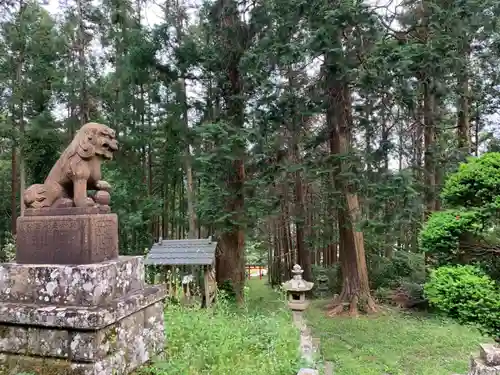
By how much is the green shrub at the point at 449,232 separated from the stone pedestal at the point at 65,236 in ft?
9.02

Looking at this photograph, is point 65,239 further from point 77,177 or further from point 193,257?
point 193,257

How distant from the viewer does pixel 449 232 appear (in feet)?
10.7

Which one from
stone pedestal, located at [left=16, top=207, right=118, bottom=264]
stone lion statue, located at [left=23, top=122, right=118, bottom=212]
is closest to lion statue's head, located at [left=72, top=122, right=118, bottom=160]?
stone lion statue, located at [left=23, top=122, right=118, bottom=212]

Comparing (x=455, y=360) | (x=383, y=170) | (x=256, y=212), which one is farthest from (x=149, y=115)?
(x=455, y=360)

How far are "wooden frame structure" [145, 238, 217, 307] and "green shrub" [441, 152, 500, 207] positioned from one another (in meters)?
4.32

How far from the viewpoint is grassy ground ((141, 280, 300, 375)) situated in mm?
2590

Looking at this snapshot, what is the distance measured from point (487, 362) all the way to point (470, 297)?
790mm

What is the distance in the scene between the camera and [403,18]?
6.66 metres

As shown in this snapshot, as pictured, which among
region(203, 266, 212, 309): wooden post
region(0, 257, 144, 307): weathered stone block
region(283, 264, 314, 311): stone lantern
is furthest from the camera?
region(203, 266, 212, 309): wooden post

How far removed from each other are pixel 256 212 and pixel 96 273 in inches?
214

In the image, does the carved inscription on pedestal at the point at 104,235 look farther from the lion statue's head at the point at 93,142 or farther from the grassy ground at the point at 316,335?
the grassy ground at the point at 316,335

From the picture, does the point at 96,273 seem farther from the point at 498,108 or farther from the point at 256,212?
the point at 498,108

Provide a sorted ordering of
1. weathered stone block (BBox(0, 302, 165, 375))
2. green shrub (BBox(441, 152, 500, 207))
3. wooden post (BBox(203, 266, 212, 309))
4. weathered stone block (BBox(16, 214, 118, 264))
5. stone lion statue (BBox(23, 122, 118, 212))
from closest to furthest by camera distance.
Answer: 1. weathered stone block (BBox(0, 302, 165, 375))
2. weathered stone block (BBox(16, 214, 118, 264))
3. stone lion statue (BBox(23, 122, 118, 212))
4. green shrub (BBox(441, 152, 500, 207))
5. wooden post (BBox(203, 266, 212, 309))

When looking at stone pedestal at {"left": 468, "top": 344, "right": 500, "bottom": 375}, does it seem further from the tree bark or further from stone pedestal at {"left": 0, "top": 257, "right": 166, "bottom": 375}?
the tree bark
